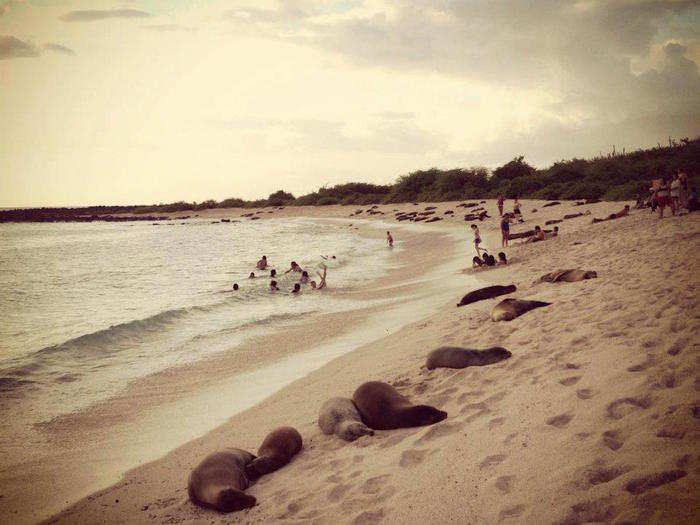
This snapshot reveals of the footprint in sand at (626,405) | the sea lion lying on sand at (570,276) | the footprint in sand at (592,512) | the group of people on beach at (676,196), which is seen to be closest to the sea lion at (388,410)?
the footprint in sand at (626,405)

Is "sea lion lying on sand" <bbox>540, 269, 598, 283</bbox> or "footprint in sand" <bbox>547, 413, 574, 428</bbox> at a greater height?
"sea lion lying on sand" <bbox>540, 269, 598, 283</bbox>

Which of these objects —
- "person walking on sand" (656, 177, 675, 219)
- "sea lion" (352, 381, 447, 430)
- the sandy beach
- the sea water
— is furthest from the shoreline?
"person walking on sand" (656, 177, 675, 219)

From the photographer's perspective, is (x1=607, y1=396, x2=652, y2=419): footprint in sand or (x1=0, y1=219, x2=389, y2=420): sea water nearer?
(x1=607, y1=396, x2=652, y2=419): footprint in sand

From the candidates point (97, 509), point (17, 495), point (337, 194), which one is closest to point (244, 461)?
point (97, 509)

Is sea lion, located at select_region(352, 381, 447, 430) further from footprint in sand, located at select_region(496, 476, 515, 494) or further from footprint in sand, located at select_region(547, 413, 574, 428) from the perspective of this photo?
footprint in sand, located at select_region(496, 476, 515, 494)

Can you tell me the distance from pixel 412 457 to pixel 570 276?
6.49 m

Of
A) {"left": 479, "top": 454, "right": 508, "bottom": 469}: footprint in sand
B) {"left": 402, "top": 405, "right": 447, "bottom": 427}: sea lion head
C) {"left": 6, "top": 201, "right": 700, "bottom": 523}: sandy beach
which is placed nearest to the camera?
{"left": 6, "top": 201, "right": 700, "bottom": 523}: sandy beach

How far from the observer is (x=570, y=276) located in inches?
335

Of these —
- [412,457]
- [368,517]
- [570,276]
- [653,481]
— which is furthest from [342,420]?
[570,276]

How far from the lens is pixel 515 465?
296cm

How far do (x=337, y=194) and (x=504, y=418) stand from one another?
224ft

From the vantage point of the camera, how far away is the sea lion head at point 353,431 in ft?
13.9

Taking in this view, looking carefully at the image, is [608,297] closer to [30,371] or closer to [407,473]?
[407,473]

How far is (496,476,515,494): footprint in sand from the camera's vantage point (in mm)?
2730
